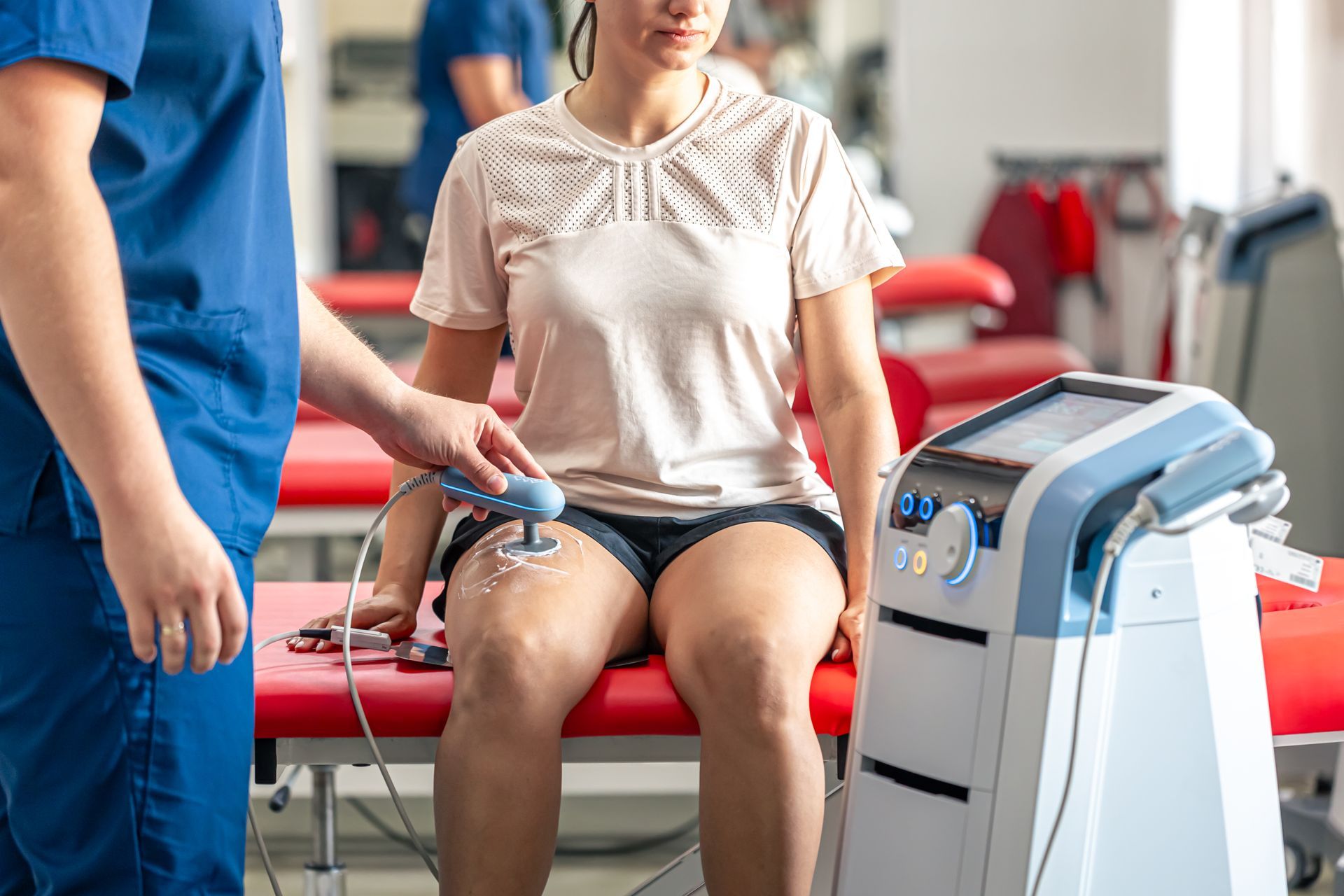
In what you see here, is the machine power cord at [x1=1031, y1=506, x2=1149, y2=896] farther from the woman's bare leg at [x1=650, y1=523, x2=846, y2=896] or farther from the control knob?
the woman's bare leg at [x1=650, y1=523, x2=846, y2=896]

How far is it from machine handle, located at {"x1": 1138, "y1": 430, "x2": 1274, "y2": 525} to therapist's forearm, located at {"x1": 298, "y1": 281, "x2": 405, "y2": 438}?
0.69m

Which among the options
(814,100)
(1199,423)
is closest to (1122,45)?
(814,100)

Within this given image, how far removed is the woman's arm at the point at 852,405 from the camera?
1556 millimetres

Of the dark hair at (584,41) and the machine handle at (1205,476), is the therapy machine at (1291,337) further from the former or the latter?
the machine handle at (1205,476)

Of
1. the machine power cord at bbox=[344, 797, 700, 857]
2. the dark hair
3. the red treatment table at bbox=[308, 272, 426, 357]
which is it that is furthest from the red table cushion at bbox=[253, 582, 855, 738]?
the red treatment table at bbox=[308, 272, 426, 357]

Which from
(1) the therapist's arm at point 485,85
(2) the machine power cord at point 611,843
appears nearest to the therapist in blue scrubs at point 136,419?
(2) the machine power cord at point 611,843

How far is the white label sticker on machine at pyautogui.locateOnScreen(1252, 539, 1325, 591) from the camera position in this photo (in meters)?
1.63

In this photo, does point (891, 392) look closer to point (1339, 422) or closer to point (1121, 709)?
point (1339, 422)

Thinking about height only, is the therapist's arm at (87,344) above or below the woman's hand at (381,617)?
above

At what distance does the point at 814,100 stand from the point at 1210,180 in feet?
5.79

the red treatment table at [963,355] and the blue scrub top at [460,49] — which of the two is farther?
the blue scrub top at [460,49]

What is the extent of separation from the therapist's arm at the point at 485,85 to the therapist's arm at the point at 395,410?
285cm

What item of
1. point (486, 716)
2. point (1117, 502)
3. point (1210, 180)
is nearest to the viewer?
point (1117, 502)

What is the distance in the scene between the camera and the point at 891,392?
2533 mm
